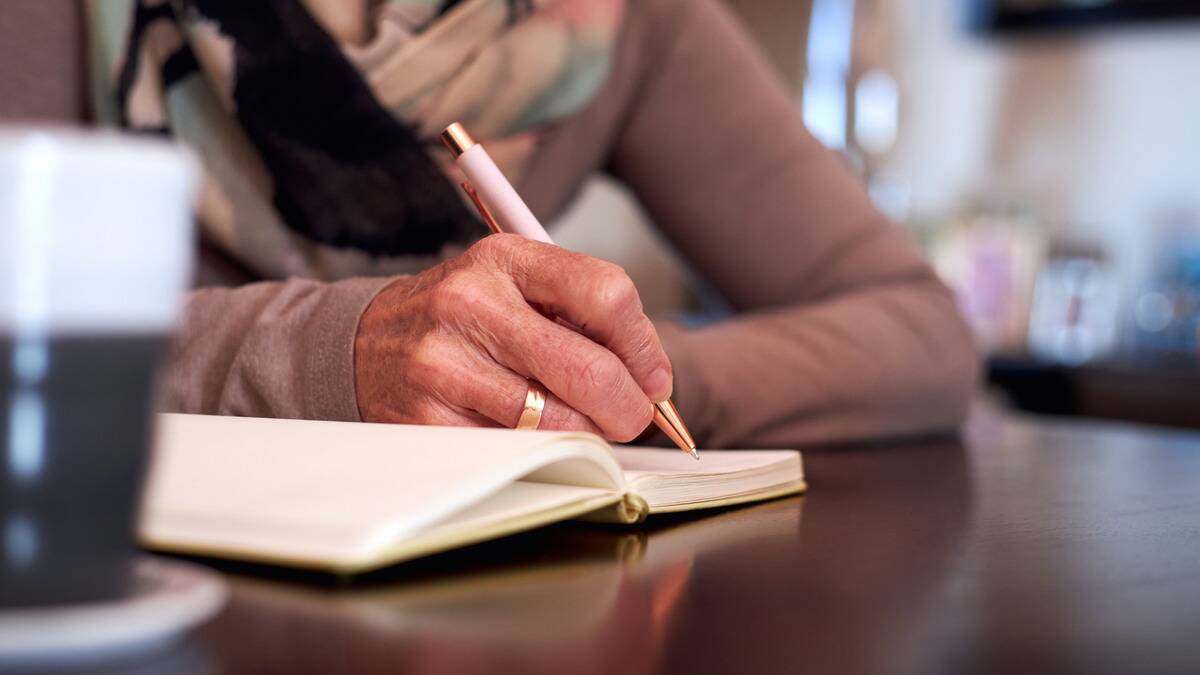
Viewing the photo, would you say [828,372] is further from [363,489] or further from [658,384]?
[363,489]

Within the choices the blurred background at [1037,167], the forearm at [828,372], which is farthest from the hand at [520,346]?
the blurred background at [1037,167]

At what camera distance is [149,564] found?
0.86ft

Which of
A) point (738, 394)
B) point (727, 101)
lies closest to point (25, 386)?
point (738, 394)

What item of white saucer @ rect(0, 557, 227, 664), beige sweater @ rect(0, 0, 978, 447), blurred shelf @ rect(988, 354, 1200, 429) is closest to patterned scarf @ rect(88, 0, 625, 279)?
beige sweater @ rect(0, 0, 978, 447)

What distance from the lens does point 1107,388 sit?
6.41ft

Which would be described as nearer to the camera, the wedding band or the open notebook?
the open notebook

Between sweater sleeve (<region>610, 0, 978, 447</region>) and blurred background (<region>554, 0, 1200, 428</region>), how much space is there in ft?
2.97

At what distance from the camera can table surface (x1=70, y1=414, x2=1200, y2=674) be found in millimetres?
262

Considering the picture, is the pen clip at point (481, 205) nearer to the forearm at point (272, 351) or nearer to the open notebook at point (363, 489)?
the forearm at point (272, 351)

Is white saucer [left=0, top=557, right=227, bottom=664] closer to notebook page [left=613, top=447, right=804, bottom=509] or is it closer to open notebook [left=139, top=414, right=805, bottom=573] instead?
open notebook [left=139, top=414, right=805, bottom=573]

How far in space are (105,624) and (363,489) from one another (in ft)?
0.42

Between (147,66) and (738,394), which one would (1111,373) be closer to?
(738,394)

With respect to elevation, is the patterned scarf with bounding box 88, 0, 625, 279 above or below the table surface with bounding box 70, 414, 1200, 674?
above

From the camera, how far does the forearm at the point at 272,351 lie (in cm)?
56
